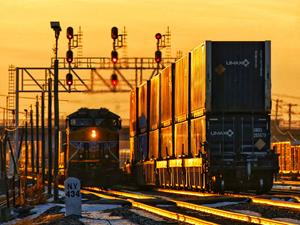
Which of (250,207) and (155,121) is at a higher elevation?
(155,121)

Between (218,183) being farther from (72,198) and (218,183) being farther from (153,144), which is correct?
(153,144)

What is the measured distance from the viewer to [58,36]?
38844 millimetres

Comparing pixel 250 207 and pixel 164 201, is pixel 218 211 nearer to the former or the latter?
pixel 250 207

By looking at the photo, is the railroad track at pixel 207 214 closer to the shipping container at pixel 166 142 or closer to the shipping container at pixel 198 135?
the shipping container at pixel 198 135

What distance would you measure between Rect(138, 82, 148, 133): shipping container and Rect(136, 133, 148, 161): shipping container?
0.43m

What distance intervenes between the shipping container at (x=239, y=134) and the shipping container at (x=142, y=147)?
1426cm

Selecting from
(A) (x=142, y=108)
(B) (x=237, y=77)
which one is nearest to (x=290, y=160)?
(A) (x=142, y=108)

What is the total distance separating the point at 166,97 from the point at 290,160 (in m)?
31.5

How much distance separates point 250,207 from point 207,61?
26.7ft

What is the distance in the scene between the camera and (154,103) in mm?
45156

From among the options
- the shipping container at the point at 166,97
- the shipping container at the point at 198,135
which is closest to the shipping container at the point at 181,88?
the shipping container at the point at 166,97

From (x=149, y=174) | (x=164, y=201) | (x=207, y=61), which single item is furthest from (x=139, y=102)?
(x=164, y=201)

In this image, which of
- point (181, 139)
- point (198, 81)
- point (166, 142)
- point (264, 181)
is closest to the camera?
point (264, 181)

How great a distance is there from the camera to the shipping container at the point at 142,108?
47844 millimetres
